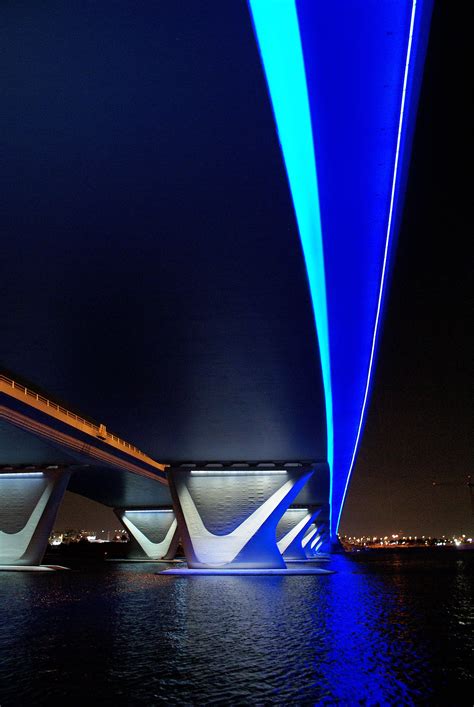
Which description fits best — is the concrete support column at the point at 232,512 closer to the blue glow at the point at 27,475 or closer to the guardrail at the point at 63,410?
the guardrail at the point at 63,410

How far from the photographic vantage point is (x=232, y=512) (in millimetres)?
27562

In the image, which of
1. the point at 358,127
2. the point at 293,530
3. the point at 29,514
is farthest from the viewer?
the point at 293,530

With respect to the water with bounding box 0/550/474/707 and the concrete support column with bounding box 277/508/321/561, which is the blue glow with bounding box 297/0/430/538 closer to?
the water with bounding box 0/550/474/707

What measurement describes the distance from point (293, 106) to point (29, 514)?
29993 mm

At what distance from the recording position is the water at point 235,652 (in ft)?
17.9

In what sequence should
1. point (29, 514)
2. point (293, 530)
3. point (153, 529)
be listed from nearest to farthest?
point (29, 514) → point (293, 530) → point (153, 529)

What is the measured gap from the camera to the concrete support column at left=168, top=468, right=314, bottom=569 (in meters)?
27.2

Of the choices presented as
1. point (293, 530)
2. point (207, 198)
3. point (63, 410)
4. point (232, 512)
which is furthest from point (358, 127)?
point (293, 530)

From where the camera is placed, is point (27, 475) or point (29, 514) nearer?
point (29, 514)

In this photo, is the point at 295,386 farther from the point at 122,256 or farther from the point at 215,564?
the point at 215,564

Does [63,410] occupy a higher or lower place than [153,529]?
higher

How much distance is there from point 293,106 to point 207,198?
1783 mm

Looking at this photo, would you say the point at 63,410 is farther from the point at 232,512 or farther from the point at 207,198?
the point at 207,198

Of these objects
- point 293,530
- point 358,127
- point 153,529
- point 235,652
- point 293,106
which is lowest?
point 235,652
